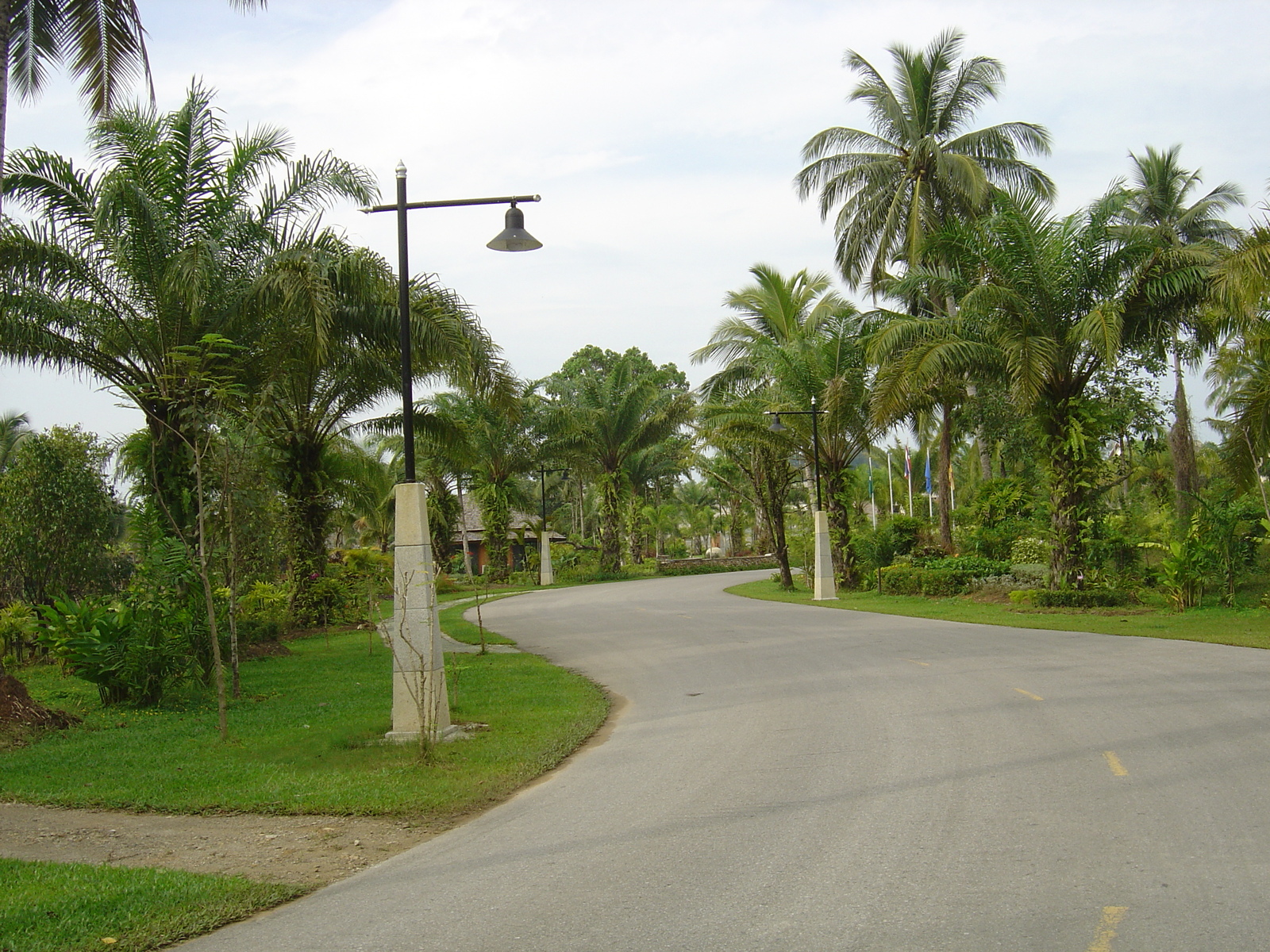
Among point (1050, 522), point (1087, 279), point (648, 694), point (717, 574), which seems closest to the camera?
point (648, 694)

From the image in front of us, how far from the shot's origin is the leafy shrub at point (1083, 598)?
67.2 feet

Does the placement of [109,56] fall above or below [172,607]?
above

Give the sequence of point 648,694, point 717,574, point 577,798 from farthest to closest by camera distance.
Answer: point 717,574 → point 648,694 → point 577,798

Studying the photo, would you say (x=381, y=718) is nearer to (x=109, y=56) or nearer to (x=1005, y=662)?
(x=1005, y=662)

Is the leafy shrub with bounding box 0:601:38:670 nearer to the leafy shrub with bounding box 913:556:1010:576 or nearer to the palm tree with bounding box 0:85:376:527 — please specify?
the palm tree with bounding box 0:85:376:527

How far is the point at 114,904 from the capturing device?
5242 millimetres

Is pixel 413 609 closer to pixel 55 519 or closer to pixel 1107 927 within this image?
pixel 1107 927

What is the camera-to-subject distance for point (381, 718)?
11.0m

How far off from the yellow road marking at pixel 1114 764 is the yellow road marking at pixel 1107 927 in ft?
9.03

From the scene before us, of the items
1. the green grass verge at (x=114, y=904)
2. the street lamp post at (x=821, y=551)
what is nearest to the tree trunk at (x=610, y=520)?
the street lamp post at (x=821, y=551)

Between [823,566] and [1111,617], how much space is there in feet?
31.1

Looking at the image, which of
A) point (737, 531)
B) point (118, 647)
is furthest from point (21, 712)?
point (737, 531)

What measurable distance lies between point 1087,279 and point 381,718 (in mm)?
16124

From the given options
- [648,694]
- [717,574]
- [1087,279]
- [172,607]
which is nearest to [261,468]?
[172,607]
